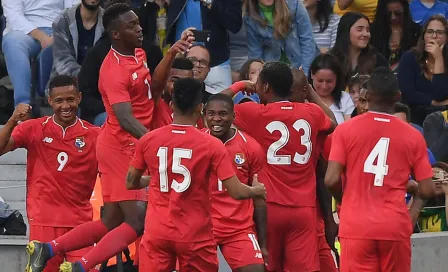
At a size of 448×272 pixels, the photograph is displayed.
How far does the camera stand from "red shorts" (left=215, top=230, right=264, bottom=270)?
35.9 feet

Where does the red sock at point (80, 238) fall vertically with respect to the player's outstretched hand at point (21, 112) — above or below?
below

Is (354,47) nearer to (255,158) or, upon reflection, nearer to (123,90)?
(255,158)

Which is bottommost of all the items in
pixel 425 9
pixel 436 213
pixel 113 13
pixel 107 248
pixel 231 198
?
pixel 436 213

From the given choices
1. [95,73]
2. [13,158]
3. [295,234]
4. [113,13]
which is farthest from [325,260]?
[13,158]

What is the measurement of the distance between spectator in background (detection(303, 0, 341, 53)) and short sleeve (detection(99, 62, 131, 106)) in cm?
460

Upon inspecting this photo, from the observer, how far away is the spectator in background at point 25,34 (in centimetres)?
1416

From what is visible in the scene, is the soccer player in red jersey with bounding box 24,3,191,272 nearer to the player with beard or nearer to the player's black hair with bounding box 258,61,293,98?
the player with beard

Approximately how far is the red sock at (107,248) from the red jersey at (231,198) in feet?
2.59

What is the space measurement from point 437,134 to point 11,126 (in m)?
4.56

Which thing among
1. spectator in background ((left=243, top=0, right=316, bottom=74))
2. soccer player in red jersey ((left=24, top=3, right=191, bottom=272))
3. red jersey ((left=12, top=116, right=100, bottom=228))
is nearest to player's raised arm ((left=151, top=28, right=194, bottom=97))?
soccer player in red jersey ((left=24, top=3, right=191, bottom=272))

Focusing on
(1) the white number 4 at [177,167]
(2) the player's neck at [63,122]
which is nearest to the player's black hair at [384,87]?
(1) the white number 4 at [177,167]

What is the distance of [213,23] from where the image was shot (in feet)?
48.0

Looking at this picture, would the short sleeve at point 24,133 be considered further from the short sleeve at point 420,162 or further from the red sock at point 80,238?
the short sleeve at point 420,162

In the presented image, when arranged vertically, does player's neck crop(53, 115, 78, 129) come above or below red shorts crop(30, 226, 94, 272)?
above
